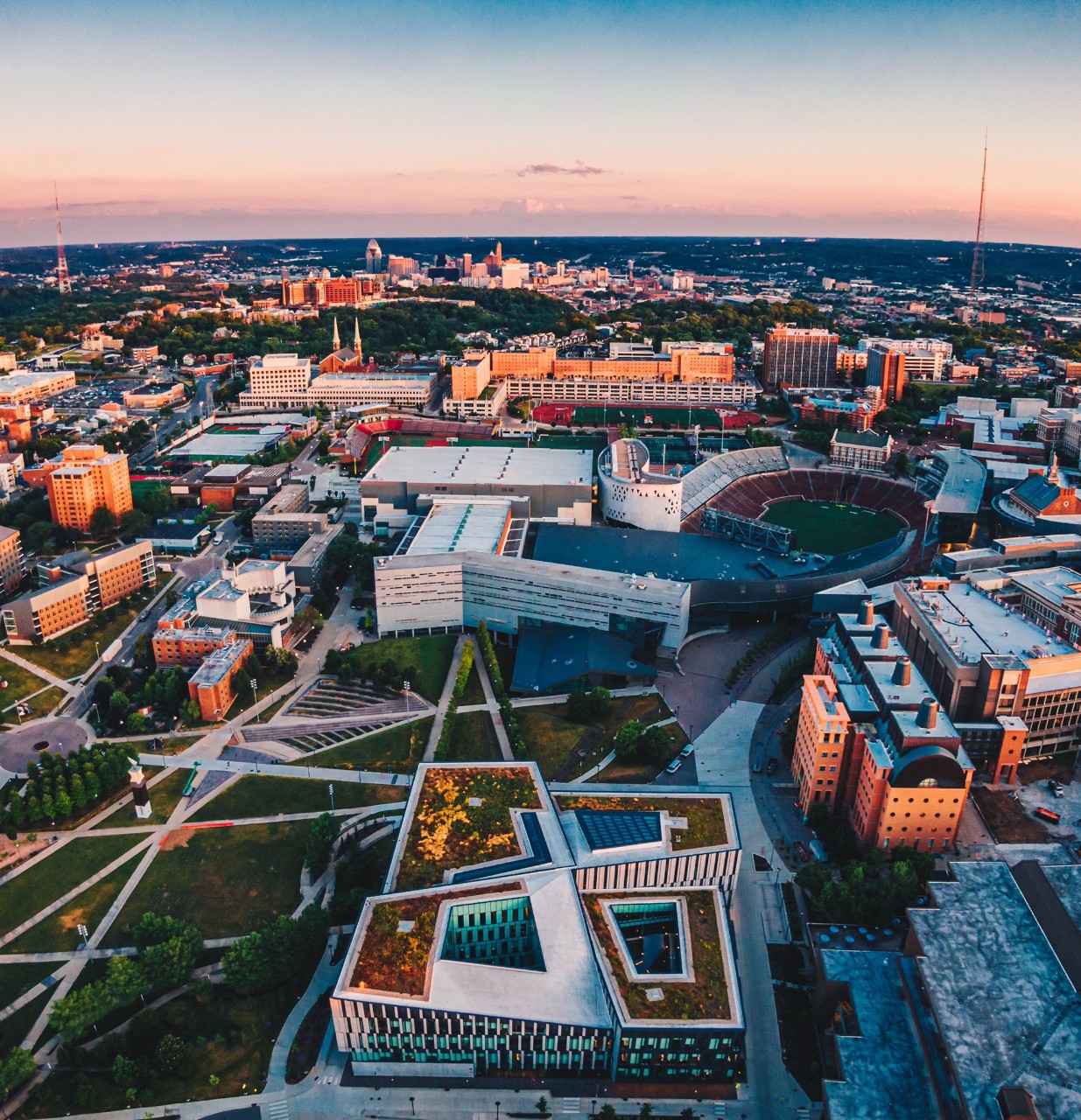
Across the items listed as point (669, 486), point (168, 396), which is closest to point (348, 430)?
point (168, 396)

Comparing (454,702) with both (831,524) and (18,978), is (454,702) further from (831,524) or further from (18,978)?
(831,524)

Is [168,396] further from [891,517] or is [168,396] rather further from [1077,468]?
[1077,468]

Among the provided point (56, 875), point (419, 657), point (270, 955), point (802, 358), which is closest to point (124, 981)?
point (270, 955)

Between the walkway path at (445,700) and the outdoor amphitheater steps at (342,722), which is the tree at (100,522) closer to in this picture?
the outdoor amphitheater steps at (342,722)

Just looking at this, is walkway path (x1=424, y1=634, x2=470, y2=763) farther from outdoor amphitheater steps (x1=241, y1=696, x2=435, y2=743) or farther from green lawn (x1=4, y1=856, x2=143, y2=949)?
green lawn (x1=4, y1=856, x2=143, y2=949)

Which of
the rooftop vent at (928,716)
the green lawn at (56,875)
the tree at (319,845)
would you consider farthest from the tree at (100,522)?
the rooftop vent at (928,716)

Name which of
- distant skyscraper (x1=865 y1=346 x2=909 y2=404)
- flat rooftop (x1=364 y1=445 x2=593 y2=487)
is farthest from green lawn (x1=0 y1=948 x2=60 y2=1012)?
distant skyscraper (x1=865 y1=346 x2=909 y2=404)
